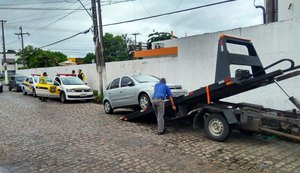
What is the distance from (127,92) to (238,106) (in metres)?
4.73

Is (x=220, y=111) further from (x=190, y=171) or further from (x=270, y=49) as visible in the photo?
(x=270, y=49)

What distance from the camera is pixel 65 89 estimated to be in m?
16.6

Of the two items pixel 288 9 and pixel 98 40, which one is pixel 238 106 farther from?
pixel 98 40

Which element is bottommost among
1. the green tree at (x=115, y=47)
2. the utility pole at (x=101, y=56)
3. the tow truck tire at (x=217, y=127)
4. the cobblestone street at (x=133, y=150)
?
the cobblestone street at (x=133, y=150)

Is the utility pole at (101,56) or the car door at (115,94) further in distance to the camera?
the utility pole at (101,56)

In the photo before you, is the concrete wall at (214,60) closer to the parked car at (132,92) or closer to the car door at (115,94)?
the parked car at (132,92)

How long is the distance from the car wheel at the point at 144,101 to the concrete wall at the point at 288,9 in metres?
9.04

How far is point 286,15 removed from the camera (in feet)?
48.7

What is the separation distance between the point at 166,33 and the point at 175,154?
28.5m

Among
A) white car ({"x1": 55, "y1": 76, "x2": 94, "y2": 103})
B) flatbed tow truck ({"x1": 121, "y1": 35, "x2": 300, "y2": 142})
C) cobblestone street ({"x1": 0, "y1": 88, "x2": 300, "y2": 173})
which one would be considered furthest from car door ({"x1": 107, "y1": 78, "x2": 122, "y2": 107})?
white car ({"x1": 55, "y1": 76, "x2": 94, "y2": 103})

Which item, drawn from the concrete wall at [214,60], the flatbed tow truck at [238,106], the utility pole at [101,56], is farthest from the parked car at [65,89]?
the flatbed tow truck at [238,106]

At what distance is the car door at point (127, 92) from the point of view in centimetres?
1094

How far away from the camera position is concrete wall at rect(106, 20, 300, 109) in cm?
999

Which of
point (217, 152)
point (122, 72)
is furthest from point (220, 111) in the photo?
point (122, 72)
